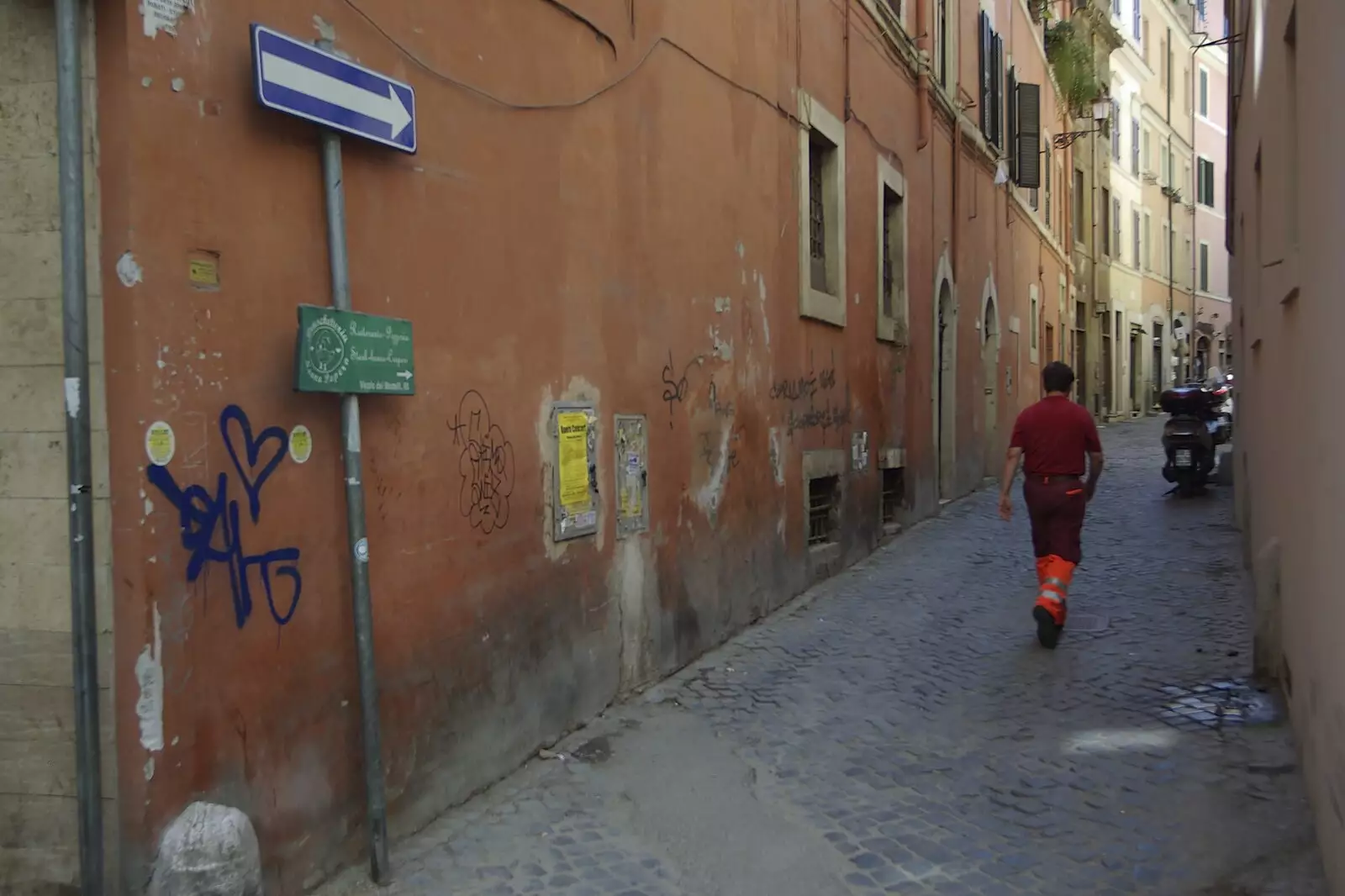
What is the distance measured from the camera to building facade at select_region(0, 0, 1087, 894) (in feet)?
10.4

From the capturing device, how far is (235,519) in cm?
347

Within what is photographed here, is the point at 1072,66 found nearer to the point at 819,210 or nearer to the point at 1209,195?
the point at 819,210

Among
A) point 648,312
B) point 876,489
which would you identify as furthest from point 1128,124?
point 648,312

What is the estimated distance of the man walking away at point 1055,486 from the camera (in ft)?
22.5

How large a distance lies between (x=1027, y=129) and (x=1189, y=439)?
7103 millimetres

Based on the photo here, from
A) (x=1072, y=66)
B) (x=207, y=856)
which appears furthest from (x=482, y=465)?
(x=1072, y=66)

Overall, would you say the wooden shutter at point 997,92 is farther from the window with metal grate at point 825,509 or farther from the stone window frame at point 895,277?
the window with metal grate at point 825,509

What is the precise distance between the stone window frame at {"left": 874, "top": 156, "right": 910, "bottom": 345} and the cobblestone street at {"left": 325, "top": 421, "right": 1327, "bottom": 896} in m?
3.73

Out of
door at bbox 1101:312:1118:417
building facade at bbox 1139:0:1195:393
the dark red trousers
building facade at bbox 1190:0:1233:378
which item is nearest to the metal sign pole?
the dark red trousers

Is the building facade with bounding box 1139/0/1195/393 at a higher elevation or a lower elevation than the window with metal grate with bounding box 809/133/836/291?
higher

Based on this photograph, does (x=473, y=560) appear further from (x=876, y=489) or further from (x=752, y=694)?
(x=876, y=489)

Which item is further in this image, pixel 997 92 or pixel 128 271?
pixel 997 92

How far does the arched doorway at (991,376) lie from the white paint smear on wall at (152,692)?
14258mm

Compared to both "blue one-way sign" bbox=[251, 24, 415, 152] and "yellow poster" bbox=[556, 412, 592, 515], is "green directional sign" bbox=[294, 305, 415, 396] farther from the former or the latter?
"yellow poster" bbox=[556, 412, 592, 515]
